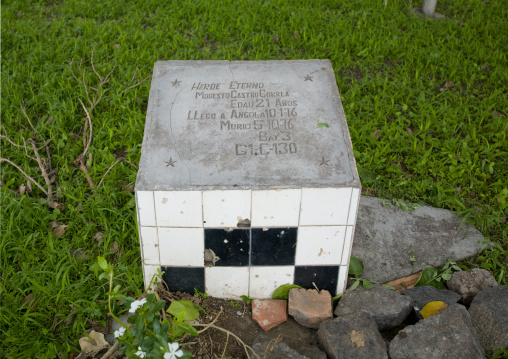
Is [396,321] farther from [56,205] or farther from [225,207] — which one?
[56,205]

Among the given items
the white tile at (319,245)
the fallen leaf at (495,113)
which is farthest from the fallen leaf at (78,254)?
the fallen leaf at (495,113)

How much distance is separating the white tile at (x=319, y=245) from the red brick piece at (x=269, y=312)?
25 cm

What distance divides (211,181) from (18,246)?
129 cm

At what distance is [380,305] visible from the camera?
248 centimetres

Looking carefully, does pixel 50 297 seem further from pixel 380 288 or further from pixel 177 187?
pixel 380 288

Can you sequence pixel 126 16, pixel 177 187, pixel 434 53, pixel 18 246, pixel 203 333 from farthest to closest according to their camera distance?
pixel 126 16 → pixel 434 53 → pixel 18 246 → pixel 203 333 → pixel 177 187

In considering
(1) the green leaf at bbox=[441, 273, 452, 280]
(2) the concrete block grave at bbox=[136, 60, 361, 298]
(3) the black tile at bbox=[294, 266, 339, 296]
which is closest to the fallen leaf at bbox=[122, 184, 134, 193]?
(2) the concrete block grave at bbox=[136, 60, 361, 298]

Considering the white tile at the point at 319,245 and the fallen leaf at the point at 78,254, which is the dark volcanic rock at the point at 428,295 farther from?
the fallen leaf at the point at 78,254

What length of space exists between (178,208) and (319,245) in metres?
0.65

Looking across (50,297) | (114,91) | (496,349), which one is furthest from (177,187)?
(114,91)

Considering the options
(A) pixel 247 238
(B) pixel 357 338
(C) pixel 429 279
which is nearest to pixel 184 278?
(A) pixel 247 238

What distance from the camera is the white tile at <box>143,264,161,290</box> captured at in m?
2.47

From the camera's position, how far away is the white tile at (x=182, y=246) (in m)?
2.35

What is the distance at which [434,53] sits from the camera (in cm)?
443
